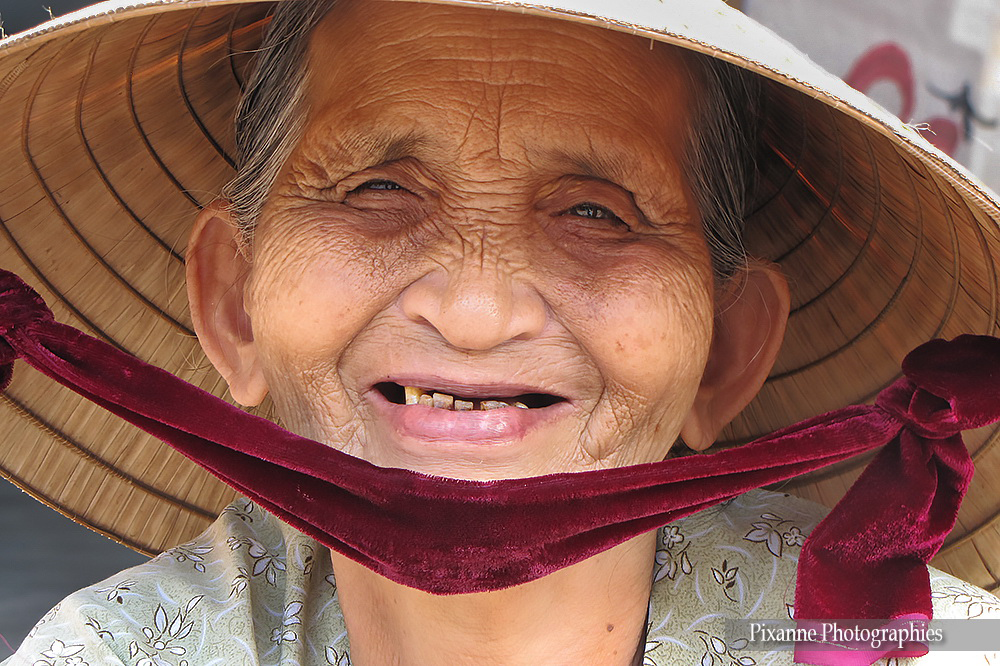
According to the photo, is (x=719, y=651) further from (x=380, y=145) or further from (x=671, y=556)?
(x=380, y=145)

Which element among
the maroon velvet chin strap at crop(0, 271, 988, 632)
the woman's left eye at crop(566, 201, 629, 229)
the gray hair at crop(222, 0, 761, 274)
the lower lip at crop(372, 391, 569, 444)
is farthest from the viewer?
the gray hair at crop(222, 0, 761, 274)

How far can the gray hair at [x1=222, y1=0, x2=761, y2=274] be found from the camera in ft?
4.72

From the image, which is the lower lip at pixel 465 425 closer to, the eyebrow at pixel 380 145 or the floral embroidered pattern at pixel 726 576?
the eyebrow at pixel 380 145

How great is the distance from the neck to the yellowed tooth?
27 cm

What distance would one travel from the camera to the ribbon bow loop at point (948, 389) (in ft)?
3.71

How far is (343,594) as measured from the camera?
1.52 metres

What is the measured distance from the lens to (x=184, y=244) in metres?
1.81

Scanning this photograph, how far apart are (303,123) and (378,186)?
0.52 ft

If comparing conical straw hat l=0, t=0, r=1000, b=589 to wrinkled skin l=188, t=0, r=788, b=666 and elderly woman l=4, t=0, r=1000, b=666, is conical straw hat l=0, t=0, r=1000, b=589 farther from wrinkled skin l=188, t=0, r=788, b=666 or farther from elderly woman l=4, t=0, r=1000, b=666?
wrinkled skin l=188, t=0, r=788, b=666

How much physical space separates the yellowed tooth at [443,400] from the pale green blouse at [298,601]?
1.58 ft

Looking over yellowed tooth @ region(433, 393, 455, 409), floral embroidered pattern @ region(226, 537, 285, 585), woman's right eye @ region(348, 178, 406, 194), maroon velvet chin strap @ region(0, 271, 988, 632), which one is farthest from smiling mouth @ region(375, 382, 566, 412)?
floral embroidered pattern @ region(226, 537, 285, 585)

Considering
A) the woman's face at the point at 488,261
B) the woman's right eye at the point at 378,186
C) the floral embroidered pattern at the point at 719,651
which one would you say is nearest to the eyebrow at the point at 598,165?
the woman's face at the point at 488,261

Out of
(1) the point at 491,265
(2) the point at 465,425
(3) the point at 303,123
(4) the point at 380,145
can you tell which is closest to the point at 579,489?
A: (2) the point at 465,425

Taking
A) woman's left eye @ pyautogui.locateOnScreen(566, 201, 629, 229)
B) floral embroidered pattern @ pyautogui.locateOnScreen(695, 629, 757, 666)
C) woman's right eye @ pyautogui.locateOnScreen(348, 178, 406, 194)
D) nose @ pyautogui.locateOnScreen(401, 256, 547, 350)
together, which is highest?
woman's right eye @ pyautogui.locateOnScreen(348, 178, 406, 194)
